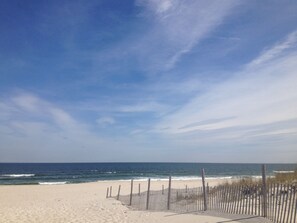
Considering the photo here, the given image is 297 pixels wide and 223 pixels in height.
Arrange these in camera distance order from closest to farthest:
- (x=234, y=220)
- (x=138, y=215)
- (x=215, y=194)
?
(x=234, y=220) → (x=215, y=194) → (x=138, y=215)

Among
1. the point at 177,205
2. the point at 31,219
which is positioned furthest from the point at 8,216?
the point at 177,205

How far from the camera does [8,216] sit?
16250mm

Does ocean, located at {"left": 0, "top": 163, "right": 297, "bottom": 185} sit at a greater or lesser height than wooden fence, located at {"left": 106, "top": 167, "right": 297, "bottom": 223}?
greater

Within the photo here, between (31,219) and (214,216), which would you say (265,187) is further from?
(31,219)

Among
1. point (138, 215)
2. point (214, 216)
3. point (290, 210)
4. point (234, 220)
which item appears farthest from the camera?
point (138, 215)

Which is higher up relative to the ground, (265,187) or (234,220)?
(265,187)

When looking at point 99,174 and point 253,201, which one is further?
point 99,174

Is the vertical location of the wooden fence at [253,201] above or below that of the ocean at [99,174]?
below

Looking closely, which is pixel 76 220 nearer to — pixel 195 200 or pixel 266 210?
pixel 195 200

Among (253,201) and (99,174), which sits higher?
(99,174)

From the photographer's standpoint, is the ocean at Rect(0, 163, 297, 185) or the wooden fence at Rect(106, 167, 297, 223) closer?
the wooden fence at Rect(106, 167, 297, 223)

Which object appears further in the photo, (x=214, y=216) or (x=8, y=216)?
(x=8, y=216)

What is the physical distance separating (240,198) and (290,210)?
2.55 m

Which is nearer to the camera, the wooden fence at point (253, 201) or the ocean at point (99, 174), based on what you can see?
the wooden fence at point (253, 201)
